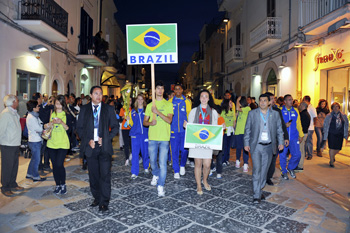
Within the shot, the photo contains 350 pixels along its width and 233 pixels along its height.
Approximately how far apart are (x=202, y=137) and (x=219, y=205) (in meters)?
1.24

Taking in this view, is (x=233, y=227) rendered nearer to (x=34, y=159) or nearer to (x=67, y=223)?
(x=67, y=223)

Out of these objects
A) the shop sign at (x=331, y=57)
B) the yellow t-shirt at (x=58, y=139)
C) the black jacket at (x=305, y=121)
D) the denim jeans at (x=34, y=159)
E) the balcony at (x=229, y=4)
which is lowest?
the denim jeans at (x=34, y=159)

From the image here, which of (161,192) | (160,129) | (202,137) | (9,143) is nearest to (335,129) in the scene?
(202,137)

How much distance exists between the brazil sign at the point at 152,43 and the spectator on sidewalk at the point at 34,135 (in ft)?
8.70

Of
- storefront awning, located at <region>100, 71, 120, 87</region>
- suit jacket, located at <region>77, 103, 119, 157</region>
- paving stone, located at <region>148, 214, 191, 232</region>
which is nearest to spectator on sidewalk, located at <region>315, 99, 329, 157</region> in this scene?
paving stone, located at <region>148, 214, 191, 232</region>

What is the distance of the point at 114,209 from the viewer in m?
4.86

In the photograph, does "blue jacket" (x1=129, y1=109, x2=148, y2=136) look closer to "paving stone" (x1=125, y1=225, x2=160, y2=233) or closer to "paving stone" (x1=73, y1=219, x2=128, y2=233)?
"paving stone" (x1=73, y1=219, x2=128, y2=233)

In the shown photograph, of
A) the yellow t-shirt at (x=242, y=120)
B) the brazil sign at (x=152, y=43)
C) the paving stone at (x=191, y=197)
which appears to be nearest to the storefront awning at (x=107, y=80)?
the yellow t-shirt at (x=242, y=120)

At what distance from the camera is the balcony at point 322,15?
361 inches

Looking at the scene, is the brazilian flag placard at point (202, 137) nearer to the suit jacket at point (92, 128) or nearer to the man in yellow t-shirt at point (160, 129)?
the man in yellow t-shirt at point (160, 129)

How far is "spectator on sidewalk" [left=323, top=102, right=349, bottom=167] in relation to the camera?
8.32 meters

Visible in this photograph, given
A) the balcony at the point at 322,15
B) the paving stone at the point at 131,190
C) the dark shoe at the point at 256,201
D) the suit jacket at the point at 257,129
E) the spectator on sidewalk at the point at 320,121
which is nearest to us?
the dark shoe at the point at 256,201

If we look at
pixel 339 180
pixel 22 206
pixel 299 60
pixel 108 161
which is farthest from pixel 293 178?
pixel 299 60

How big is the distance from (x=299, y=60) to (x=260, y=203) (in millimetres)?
9171
